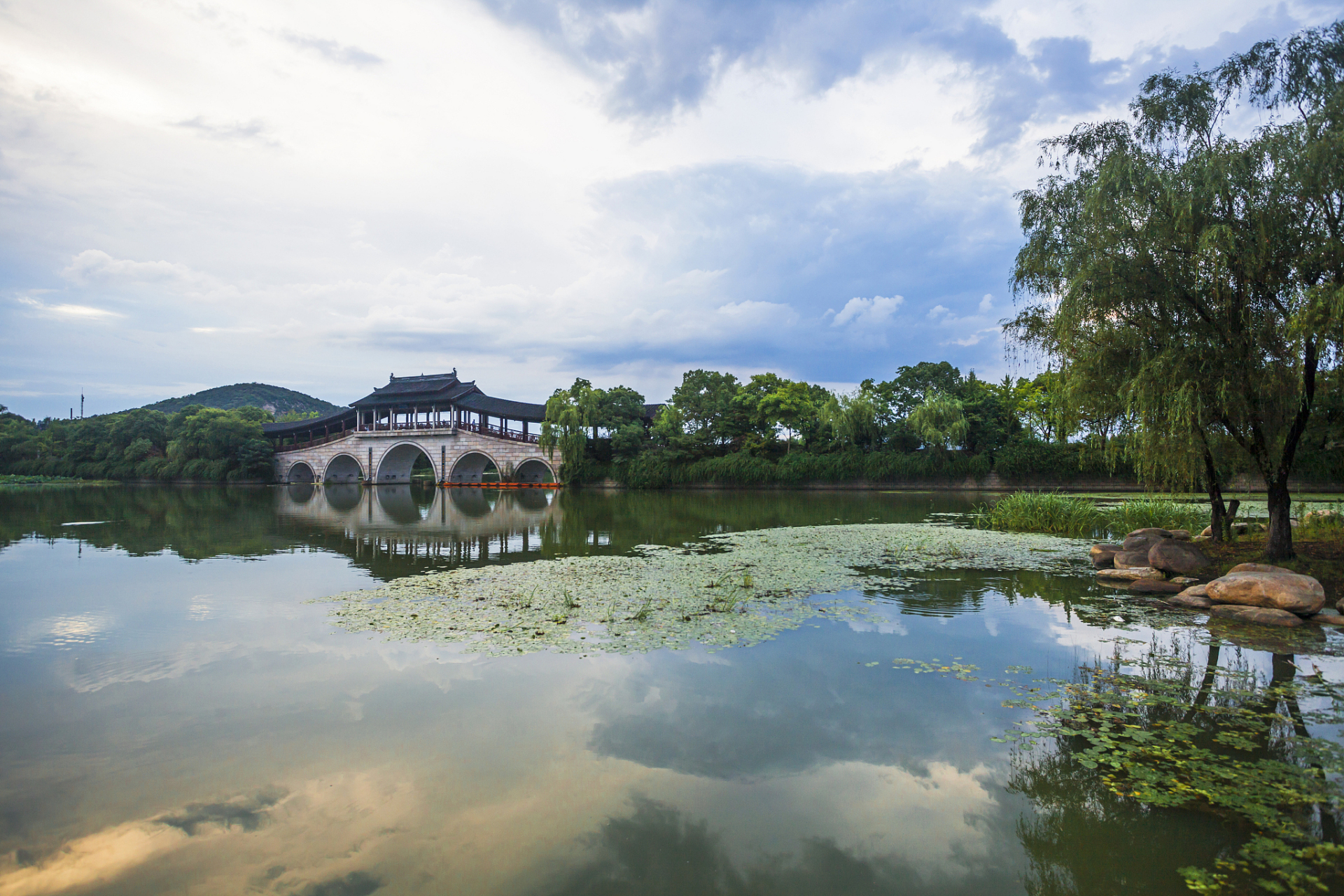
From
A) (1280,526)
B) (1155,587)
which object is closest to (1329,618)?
(1155,587)

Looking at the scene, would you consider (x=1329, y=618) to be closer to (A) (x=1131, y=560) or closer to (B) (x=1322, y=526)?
(A) (x=1131, y=560)

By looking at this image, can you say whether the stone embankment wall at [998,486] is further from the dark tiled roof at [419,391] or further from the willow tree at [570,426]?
the dark tiled roof at [419,391]

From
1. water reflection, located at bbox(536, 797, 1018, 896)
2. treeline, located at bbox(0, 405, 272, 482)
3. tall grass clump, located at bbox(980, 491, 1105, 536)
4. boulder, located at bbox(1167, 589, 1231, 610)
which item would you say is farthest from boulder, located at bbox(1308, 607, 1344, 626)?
treeline, located at bbox(0, 405, 272, 482)

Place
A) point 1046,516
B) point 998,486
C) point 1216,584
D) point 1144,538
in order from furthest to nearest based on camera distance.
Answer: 1. point 998,486
2. point 1046,516
3. point 1144,538
4. point 1216,584

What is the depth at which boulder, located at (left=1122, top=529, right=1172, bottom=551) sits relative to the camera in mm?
9023

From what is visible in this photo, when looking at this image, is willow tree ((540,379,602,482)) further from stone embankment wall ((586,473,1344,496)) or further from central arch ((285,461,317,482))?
central arch ((285,461,317,482))

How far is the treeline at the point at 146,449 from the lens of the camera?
49750 mm

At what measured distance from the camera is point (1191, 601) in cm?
710

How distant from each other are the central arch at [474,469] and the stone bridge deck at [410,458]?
0.05m

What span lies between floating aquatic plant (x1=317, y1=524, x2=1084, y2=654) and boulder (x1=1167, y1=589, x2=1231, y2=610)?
6.91 feet

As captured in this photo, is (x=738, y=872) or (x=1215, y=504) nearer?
(x=738, y=872)

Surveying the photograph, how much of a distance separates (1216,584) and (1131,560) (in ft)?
6.19

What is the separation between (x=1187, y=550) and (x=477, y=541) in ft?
39.1

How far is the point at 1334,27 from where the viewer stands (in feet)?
25.1
